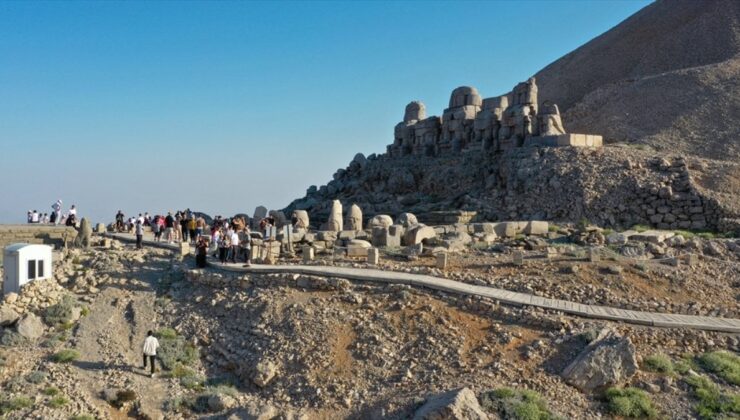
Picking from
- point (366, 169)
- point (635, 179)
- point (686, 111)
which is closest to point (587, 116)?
point (686, 111)

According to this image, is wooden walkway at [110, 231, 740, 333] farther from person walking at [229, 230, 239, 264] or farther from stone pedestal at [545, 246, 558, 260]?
stone pedestal at [545, 246, 558, 260]

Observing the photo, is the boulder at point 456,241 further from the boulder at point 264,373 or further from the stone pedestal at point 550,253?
the boulder at point 264,373

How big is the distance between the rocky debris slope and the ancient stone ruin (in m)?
7.90

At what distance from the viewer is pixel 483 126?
34.9m

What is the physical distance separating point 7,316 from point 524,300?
41.1ft

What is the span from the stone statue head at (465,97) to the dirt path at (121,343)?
23362 millimetres

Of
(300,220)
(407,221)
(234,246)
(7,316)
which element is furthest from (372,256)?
(7,316)

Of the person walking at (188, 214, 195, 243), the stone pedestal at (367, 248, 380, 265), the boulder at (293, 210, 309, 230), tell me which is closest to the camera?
the stone pedestal at (367, 248, 380, 265)

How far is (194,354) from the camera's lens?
47.5ft

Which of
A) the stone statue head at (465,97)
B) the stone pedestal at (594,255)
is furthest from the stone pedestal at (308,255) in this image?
the stone statue head at (465,97)

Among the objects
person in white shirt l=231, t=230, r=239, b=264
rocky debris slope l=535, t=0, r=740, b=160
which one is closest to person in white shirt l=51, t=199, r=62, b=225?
person in white shirt l=231, t=230, r=239, b=264

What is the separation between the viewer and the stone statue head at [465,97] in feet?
125

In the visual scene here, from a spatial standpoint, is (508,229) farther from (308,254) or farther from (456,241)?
(308,254)

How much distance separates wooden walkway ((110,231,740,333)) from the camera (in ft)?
42.2
